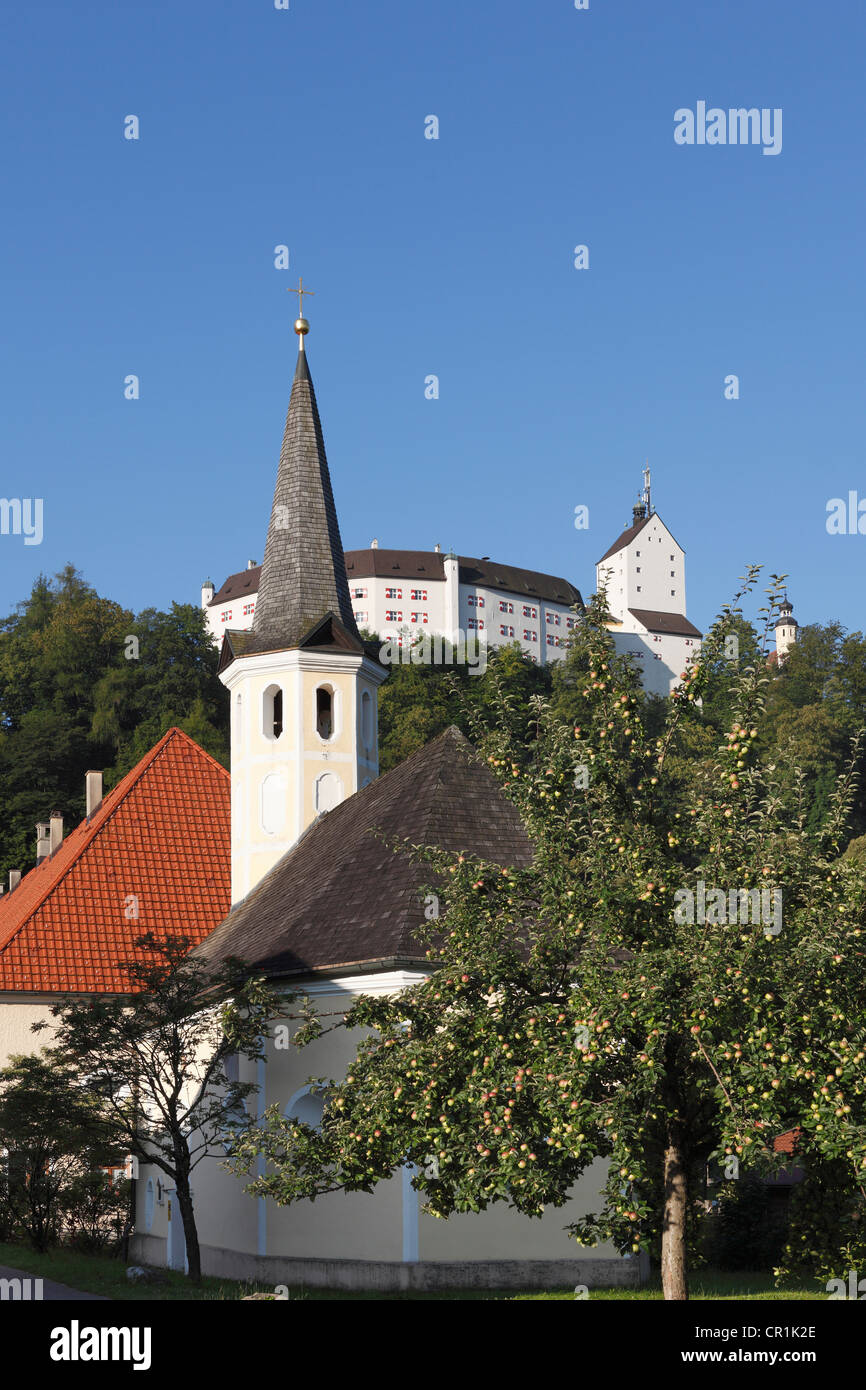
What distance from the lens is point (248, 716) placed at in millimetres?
30078

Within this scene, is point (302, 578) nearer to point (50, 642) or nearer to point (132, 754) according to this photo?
point (132, 754)

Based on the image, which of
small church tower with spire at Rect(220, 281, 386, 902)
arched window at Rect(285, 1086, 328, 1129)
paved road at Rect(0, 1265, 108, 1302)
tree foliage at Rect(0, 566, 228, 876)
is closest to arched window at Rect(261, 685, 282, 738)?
small church tower with spire at Rect(220, 281, 386, 902)

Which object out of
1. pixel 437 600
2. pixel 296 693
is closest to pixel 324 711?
pixel 296 693

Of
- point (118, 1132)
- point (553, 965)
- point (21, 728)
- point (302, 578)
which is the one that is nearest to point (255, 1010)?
point (118, 1132)

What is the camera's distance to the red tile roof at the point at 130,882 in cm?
2964

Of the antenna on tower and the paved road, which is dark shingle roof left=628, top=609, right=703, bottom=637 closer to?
the antenna on tower

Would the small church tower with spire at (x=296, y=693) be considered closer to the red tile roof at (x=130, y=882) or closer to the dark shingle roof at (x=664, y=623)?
the red tile roof at (x=130, y=882)

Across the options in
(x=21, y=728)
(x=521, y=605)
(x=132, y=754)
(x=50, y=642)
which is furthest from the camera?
(x=521, y=605)

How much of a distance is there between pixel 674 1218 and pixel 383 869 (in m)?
9.52

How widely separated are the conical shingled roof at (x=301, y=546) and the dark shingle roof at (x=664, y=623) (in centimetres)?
11493

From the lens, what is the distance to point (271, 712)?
30.1m

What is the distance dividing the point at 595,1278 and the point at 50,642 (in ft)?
232

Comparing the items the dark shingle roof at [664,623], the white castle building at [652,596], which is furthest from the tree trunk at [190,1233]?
the dark shingle roof at [664,623]
